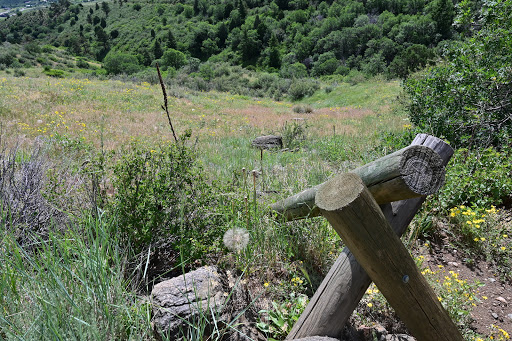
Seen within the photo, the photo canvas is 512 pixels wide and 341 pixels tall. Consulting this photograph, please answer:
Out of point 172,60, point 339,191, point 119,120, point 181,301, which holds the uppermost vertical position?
point 339,191

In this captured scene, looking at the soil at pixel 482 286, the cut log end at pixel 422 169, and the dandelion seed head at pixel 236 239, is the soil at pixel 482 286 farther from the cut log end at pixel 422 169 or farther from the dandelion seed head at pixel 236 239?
the dandelion seed head at pixel 236 239

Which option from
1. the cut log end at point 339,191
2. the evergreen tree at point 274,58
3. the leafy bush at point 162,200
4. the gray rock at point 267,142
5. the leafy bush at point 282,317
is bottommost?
the evergreen tree at point 274,58

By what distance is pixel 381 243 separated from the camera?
1542 millimetres

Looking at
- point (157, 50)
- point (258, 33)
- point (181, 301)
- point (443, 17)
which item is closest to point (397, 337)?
point (181, 301)

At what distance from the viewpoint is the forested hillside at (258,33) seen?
51.5 meters

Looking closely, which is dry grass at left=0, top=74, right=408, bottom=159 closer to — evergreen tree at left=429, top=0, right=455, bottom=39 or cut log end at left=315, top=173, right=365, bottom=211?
cut log end at left=315, top=173, right=365, bottom=211

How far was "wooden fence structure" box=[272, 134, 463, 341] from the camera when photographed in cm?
151

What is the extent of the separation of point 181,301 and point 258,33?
78.9 m

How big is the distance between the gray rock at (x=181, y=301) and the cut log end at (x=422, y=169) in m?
1.21

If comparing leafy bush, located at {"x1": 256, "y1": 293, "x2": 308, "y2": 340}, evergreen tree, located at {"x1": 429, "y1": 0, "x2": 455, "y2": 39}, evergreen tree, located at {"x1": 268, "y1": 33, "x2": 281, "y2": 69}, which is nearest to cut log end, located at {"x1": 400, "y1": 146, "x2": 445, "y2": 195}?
leafy bush, located at {"x1": 256, "y1": 293, "x2": 308, "y2": 340}

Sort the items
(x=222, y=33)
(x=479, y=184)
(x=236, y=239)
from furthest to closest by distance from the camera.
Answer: (x=222, y=33) → (x=479, y=184) → (x=236, y=239)

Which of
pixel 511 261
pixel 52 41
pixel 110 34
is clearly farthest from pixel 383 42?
pixel 52 41

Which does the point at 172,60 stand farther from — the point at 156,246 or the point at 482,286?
the point at 482,286


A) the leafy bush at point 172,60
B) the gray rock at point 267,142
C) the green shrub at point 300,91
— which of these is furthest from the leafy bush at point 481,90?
the leafy bush at point 172,60
